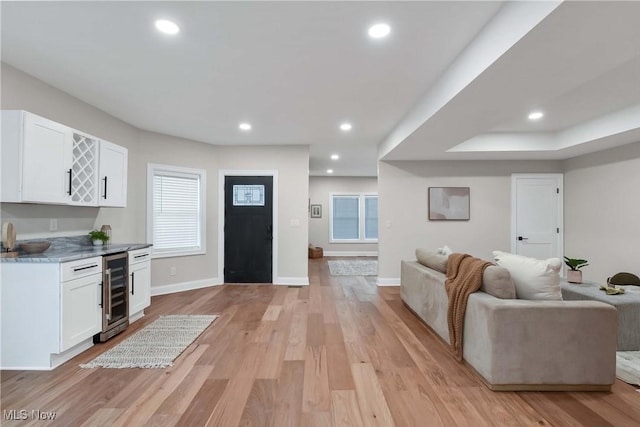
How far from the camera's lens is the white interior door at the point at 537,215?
574 centimetres

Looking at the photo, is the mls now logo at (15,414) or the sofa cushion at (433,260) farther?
the sofa cushion at (433,260)

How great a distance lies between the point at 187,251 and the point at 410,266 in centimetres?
366

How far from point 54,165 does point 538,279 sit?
4.29 meters

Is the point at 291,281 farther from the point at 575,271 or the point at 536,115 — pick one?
the point at 536,115

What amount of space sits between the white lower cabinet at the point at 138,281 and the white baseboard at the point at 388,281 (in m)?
3.77

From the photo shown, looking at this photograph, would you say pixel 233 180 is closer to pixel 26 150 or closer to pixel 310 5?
pixel 26 150

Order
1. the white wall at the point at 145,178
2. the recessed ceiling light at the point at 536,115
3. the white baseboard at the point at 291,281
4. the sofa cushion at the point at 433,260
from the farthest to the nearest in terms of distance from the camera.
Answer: the white baseboard at the point at 291,281 < the recessed ceiling light at the point at 536,115 < the sofa cushion at the point at 433,260 < the white wall at the point at 145,178

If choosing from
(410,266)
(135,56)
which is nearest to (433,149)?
(410,266)

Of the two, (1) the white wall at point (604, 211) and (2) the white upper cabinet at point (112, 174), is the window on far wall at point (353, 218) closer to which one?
(1) the white wall at point (604, 211)

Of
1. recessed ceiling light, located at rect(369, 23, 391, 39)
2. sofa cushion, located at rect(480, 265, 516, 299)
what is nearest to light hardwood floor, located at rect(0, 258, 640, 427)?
sofa cushion, located at rect(480, 265, 516, 299)

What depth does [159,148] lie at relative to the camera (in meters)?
5.00

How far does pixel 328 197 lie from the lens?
10.0 m

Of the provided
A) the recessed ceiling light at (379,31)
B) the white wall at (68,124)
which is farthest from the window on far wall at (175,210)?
the recessed ceiling light at (379,31)

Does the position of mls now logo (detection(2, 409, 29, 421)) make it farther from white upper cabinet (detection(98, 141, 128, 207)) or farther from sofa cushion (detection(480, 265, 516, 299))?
sofa cushion (detection(480, 265, 516, 299))
